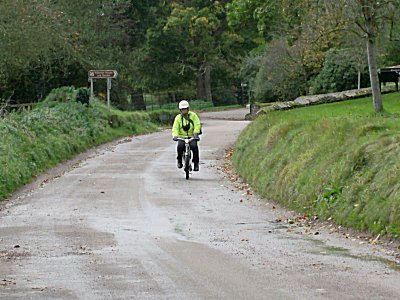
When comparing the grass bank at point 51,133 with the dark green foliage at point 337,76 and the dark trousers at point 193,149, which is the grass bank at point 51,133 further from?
the dark green foliage at point 337,76

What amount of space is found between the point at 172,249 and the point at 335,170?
464cm

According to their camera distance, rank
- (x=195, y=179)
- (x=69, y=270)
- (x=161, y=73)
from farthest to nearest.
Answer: (x=161, y=73), (x=195, y=179), (x=69, y=270)

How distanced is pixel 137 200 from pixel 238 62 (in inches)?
2327

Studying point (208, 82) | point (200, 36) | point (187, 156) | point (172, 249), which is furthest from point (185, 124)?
point (208, 82)

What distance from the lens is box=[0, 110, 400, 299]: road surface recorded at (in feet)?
28.7

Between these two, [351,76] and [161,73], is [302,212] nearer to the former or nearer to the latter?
[351,76]

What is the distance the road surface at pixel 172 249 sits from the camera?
8.75m

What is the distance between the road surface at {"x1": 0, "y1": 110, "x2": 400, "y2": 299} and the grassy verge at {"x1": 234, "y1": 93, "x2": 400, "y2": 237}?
510 millimetres

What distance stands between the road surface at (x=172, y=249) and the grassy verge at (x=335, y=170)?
510mm

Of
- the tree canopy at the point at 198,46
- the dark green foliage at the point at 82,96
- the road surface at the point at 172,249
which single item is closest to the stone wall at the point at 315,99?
the tree canopy at the point at 198,46

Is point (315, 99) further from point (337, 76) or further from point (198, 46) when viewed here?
point (198, 46)

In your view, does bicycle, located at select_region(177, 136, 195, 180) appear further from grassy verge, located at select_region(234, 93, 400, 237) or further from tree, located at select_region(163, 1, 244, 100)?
tree, located at select_region(163, 1, 244, 100)

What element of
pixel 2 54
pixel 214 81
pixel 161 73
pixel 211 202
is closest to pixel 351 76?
pixel 2 54

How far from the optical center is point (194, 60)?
73.6 m
